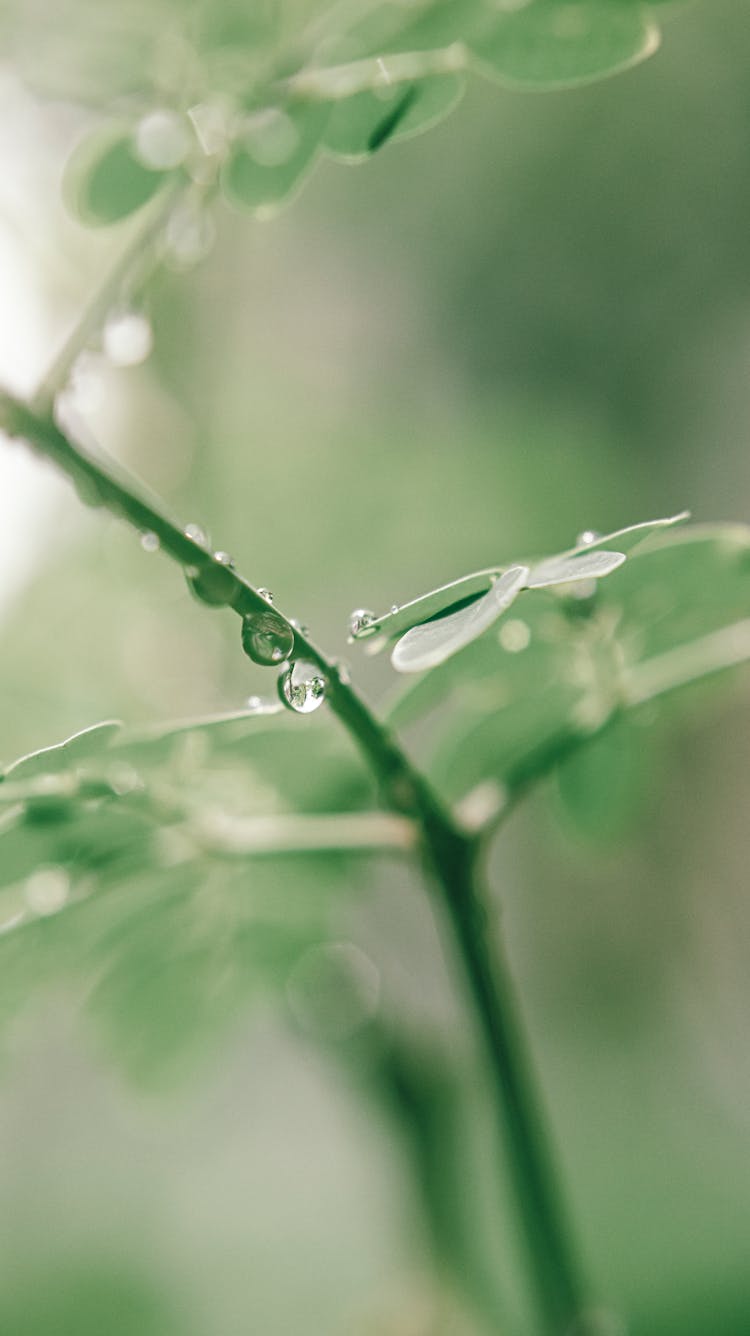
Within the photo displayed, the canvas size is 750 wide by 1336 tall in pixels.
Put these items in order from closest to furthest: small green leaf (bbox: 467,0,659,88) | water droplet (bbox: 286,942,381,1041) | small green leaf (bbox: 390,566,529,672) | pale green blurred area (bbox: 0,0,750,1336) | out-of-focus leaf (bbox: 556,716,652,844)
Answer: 1. small green leaf (bbox: 390,566,529,672)
2. small green leaf (bbox: 467,0,659,88)
3. out-of-focus leaf (bbox: 556,716,652,844)
4. water droplet (bbox: 286,942,381,1041)
5. pale green blurred area (bbox: 0,0,750,1336)

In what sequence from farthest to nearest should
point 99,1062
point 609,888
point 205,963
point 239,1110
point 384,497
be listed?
point 239,1110
point 609,888
point 384,497
point 99,1062
point 205,963

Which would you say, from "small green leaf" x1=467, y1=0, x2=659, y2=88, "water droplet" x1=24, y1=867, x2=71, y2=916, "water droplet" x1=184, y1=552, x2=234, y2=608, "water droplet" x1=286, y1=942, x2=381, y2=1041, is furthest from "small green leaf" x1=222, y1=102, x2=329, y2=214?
"water droplet" x1=286, y1=942, x2=381, y2=1041

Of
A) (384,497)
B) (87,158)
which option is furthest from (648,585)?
(384,497)

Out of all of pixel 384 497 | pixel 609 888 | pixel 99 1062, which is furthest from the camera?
pixel 609 888

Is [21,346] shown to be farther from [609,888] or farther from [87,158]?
[609,888]

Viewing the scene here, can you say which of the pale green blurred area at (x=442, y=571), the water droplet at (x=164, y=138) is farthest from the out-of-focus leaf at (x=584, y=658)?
the pale green blurred area at (x=442, y=571)

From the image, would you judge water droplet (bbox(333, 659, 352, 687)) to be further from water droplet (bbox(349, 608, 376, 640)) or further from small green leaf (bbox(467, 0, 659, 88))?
small green leaf (bbox(467, 0, 659, 88))
